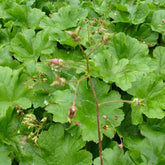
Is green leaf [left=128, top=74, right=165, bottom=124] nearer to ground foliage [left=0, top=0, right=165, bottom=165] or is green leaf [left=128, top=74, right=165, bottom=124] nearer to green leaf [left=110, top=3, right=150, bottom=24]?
ground foliage [left=0, top=0, right=165, bottom=165]

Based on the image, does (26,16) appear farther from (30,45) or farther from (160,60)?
(160,60)

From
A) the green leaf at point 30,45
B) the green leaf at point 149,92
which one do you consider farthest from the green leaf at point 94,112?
the green leaf at point 30,45

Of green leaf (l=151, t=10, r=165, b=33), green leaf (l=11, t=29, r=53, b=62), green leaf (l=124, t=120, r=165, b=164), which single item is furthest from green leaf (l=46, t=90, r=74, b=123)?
green leaf (l=151, t=10, r=165, b=33)

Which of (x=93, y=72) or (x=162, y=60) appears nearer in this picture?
(x=93, y=72)

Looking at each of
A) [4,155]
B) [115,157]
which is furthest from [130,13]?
[4,155]

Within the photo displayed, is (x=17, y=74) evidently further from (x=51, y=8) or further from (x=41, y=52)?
(x=51, y=8)

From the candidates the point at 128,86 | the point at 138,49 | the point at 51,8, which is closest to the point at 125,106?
the point at 128,86
